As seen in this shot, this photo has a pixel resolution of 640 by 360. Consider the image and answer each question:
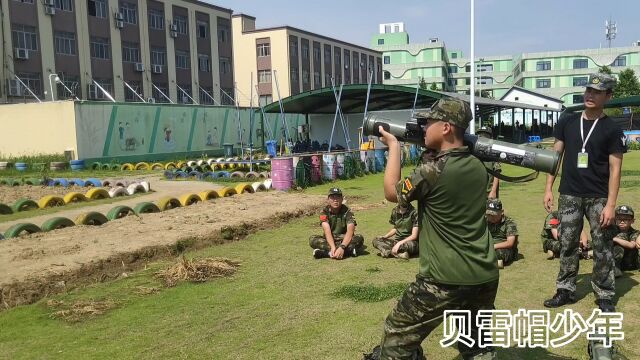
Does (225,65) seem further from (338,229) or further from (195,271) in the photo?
(195,271)

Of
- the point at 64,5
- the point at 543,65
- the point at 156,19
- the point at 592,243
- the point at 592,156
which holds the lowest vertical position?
the point at 592,243

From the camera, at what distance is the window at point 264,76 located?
204 feet

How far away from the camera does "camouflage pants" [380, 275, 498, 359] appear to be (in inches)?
121

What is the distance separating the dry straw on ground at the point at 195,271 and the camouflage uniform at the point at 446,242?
4.12 m

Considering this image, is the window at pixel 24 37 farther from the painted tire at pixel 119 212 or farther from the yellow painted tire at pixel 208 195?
the painted tire at pixel 119 212

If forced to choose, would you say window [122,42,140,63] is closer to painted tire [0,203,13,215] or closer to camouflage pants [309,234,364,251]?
painted tire [0,203,13,215]

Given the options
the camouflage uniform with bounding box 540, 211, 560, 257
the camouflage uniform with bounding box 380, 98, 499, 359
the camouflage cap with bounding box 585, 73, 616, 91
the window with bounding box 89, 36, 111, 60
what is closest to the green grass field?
the camouflage uniform with bounding box 540, 211, 560, 257

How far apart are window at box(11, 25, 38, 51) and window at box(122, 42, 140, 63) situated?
24.8 feet

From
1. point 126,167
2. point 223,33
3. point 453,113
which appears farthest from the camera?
point 223,33

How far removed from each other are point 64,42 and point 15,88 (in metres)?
5.07

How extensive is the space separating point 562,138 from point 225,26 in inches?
2060

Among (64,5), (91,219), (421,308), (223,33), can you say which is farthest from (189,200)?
(223,33)

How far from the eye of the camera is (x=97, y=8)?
134 ft

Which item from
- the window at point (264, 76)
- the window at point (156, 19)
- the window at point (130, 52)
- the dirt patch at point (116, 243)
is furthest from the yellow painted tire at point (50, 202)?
the window at point (264, 76)
